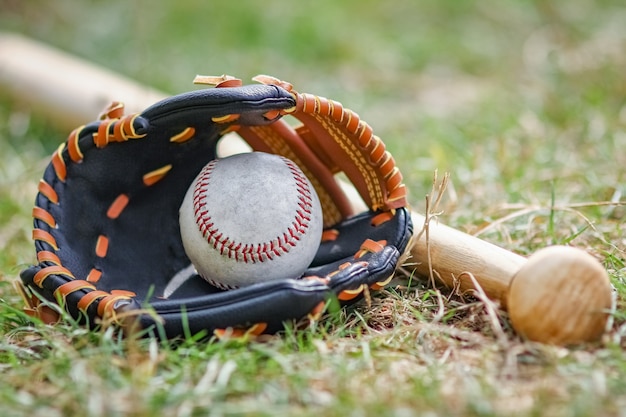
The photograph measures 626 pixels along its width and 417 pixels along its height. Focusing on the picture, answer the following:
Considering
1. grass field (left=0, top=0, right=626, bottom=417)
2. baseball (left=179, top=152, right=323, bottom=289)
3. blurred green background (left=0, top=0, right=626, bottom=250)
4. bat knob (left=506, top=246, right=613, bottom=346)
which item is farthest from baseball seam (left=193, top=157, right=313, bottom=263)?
blurred green background (left=0, top=0, right=626, bottom=250)

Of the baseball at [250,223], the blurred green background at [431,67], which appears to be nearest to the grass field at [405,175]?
the blurred green background at [431,67]

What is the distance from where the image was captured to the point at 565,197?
10.6 ft

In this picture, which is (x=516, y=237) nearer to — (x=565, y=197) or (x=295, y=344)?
(x=565, y=197)

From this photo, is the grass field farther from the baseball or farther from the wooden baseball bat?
the baseball

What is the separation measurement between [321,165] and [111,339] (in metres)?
0.98

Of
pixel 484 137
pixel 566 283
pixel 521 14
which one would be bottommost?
pixel 566 283

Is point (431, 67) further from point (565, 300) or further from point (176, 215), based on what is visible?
point (565, 300)

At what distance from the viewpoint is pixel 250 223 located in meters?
2.21

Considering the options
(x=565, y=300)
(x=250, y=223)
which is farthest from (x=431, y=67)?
(x=565, y=300)

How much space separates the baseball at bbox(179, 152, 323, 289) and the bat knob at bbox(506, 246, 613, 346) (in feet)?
2.23

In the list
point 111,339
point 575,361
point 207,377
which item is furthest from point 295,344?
point 575,361

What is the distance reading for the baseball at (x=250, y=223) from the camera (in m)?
2.22

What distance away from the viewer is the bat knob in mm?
1977

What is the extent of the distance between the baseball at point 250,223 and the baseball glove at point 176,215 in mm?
112
